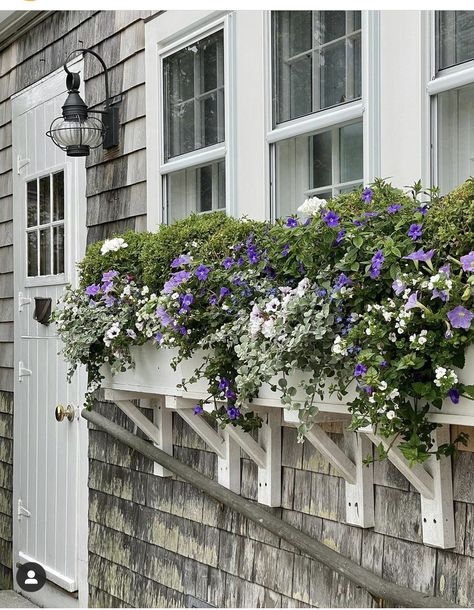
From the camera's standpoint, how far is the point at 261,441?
3234 mm

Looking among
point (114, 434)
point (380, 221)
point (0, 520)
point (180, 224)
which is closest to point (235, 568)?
point (114, 434)

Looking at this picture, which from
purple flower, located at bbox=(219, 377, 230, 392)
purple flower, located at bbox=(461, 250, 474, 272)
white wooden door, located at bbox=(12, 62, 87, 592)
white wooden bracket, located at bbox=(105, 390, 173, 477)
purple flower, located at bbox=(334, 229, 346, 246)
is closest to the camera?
purple flower, located at bbox=(461, 250, 474, 272)

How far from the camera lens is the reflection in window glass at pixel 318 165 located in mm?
2902

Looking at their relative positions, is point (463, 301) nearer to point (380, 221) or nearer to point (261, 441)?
point (380, 221)

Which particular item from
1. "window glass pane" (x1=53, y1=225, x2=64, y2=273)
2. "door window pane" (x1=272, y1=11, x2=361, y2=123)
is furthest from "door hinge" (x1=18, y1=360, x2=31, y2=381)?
"door window pane" (x1=272, y1=11, x2=361, y2=123)

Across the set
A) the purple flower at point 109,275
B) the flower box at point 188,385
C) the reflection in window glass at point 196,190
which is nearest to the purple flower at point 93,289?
the purple flower at point 109,275

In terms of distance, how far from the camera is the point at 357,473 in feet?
9.19

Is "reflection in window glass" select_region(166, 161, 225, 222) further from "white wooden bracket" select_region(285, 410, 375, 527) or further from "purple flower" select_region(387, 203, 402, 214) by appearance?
"purple flower" select_region(387, 203, 402, 214)

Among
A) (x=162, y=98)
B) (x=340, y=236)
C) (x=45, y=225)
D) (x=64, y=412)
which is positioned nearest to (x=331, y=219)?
(x=340, y=236)

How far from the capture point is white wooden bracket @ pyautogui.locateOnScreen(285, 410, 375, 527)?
9.05 ft

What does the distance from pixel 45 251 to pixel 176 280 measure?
229cm

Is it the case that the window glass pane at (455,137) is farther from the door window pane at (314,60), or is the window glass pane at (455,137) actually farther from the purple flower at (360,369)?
the purple flower at (360,369)

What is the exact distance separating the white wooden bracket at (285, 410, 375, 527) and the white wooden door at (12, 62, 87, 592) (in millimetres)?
2058

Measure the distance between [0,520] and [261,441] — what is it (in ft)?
10.0
